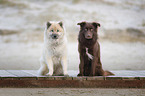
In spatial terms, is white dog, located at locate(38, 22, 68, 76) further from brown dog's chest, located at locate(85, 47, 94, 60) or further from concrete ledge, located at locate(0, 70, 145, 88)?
brown dog's chest, located at locate(85, 47, 94, 60)

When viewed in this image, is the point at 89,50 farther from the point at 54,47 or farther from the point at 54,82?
the point at 54,82

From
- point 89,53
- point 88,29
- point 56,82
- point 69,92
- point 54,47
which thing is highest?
point 88,29

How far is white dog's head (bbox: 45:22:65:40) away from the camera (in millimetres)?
4762

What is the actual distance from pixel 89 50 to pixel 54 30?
711mm

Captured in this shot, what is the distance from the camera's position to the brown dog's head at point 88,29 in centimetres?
473

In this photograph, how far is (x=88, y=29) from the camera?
479 centimetres

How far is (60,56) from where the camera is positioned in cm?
A: 490

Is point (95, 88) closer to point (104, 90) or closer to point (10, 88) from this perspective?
point (104, 90)

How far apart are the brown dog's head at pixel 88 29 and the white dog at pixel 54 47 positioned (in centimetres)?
35

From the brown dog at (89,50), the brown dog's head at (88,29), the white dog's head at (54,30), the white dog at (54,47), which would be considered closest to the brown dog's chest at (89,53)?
the brown dog at (89,50)

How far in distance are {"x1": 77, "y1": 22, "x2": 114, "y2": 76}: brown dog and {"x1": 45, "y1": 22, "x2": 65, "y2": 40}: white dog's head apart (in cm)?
34

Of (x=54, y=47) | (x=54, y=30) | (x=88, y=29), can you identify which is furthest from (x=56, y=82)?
(x=88, y=29)

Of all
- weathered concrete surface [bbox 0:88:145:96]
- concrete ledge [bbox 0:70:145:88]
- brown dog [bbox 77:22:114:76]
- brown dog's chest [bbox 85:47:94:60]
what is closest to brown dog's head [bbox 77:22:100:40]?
brown dog [bbox 77:22:114:76]

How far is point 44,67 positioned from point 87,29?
1.08m
